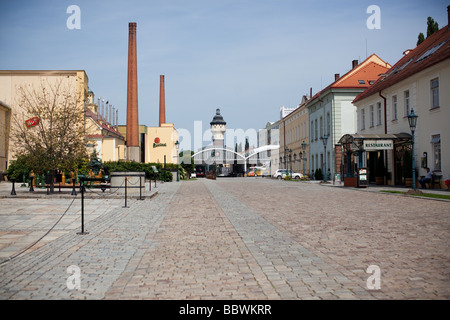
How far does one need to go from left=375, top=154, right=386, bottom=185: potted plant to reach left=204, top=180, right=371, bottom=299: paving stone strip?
24.8 metres

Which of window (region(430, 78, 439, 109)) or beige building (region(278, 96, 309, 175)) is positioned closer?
window (region(430, 78, 439, 109))

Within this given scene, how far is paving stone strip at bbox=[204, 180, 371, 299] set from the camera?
4.74 meters

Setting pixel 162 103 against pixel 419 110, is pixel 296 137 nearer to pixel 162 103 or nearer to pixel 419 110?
pixel 162 103

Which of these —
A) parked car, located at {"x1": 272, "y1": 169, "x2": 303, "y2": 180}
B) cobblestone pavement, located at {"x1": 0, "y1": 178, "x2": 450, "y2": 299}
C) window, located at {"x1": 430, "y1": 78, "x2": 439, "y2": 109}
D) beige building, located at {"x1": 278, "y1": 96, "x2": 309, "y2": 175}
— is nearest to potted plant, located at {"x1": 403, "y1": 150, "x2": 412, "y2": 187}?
window, located at {"x1": 430, "y1": 78, "x2": 439, "y2": 109}

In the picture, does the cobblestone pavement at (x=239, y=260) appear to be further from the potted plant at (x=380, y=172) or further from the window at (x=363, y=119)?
the window at (x=363, y=119)

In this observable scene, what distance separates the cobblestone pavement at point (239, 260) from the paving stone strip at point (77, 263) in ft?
0.04

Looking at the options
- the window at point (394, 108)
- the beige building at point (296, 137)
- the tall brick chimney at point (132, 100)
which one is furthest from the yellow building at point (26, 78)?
the window at point (394, 108)

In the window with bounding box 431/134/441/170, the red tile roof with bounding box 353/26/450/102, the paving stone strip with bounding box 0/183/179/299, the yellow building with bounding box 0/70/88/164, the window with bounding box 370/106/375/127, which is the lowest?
the paving stone strip with bounding box 0/183/179/299

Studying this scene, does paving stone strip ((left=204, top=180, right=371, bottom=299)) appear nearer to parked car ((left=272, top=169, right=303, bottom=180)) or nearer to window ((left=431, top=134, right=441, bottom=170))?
window ((left=431, top=134, right=441, bottom=170))

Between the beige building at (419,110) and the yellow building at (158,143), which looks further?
the yellow building at (158,143)

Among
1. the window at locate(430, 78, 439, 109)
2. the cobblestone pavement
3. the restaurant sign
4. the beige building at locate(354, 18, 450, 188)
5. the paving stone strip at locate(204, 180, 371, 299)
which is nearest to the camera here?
the paving stone strip at locate(204, 180, 371, 299)

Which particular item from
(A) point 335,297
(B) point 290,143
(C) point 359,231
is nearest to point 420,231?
(C) point 359,231

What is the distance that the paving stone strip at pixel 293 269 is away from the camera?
474cm

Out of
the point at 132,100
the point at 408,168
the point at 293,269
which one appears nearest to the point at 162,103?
the point at 132,100
